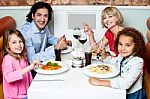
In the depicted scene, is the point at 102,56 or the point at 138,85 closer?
the point at 138,85

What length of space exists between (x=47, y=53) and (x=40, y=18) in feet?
1.47

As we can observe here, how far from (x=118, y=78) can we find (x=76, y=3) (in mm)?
1560

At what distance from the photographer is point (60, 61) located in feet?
7.27

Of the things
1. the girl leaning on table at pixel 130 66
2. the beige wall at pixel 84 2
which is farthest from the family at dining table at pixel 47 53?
the beige wall at pixel 84 2

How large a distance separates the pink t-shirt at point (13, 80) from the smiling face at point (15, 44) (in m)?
0.07

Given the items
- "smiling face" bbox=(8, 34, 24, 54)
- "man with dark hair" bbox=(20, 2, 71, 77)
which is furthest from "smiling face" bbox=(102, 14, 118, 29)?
Result: "smiling face" bbox=(8, 34, 24, 54)

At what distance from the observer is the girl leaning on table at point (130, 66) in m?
1.78

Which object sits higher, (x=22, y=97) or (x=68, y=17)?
(x=68, y=17)

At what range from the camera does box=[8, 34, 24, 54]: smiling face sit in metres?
2.17

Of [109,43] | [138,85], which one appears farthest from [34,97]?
[109,43]

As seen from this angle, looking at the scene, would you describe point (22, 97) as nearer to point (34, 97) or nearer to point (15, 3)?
point (34, 97)

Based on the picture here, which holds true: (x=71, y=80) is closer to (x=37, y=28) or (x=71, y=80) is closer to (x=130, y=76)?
(x=130, y=76)

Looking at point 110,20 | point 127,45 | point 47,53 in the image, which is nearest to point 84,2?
point 110,20

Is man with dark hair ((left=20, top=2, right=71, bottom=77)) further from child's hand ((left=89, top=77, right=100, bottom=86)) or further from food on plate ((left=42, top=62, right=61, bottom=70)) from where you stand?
child's hand ((left=89, top=77, right=100, bottom=86))
